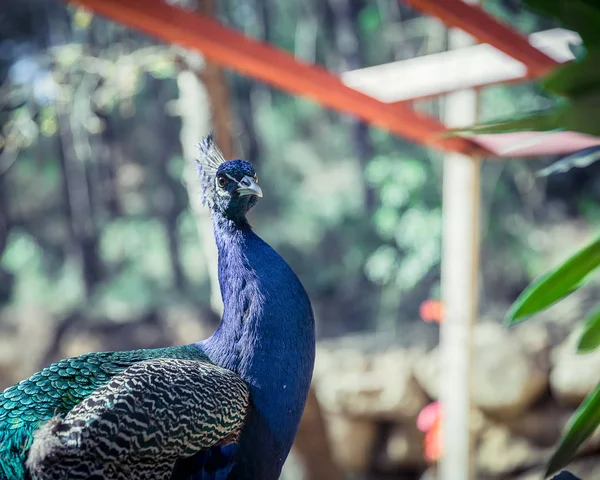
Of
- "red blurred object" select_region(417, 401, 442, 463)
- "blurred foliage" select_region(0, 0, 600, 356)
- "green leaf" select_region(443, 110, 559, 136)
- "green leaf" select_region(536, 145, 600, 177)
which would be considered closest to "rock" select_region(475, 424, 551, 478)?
"red blurred object" select_region(417, 401, 442, 463)

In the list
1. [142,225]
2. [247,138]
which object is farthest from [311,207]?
[142,225]

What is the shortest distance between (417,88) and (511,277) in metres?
3.51

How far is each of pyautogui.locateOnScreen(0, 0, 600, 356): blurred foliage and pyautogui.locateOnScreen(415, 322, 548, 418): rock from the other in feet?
4.93

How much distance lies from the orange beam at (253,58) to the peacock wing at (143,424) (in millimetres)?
485

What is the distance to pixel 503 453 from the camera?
3.86m

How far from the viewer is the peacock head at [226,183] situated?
1.03m

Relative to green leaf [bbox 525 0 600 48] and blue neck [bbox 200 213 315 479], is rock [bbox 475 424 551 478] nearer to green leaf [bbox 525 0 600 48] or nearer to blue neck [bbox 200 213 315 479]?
blue neck [bbox 200 213 315 479]

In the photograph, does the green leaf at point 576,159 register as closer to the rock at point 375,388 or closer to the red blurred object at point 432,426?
the red blurred object at point 432,426

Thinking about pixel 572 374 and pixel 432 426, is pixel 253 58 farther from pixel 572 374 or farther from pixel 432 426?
pixel 572 374

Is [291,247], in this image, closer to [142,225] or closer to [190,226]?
[190,226]

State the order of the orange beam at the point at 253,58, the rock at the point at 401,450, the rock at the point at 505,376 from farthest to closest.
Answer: the rock at the point at 401,450 → the rock at the point at 505,376 → the orange beam at the point at 253,58

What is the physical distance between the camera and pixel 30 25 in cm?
567

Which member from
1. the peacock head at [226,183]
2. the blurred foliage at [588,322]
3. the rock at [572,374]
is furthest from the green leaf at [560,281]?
the rock at [572,374]

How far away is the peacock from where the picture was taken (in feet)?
2.85
